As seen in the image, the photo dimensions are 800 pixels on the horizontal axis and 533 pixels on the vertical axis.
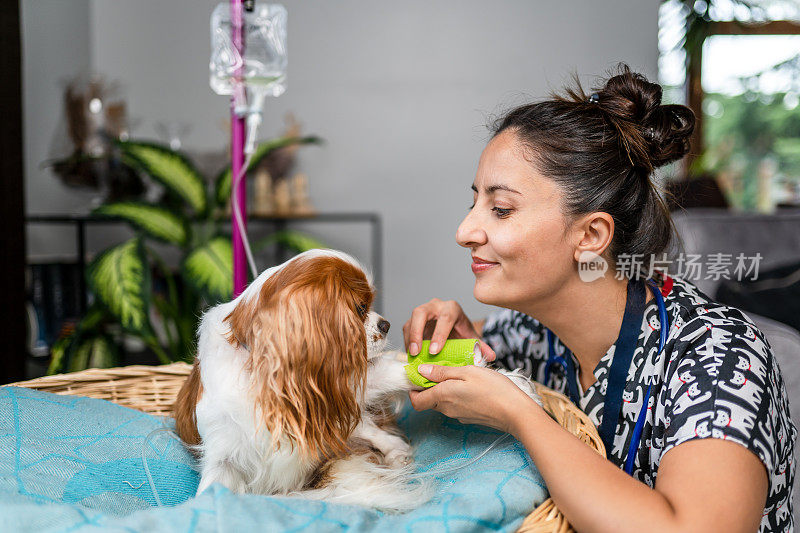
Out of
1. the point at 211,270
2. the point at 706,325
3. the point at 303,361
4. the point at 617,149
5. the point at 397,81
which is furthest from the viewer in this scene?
the point at 397,81

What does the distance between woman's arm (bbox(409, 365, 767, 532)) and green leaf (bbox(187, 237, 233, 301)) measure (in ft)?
5.85

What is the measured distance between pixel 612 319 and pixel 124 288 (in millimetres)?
2008

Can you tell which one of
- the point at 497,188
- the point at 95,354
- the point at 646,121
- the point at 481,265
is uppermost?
the point at 646,121

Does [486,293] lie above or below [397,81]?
below

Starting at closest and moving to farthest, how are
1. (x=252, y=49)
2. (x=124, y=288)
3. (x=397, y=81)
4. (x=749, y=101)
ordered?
(x=252, y=49)
(x=124, y=288)
(x=397, y=81)
(x=749, y=101)

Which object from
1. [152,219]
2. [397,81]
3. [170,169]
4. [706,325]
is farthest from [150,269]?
[706,325]

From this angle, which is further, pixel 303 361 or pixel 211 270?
pixel 211 270

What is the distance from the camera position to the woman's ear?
118 centimetres

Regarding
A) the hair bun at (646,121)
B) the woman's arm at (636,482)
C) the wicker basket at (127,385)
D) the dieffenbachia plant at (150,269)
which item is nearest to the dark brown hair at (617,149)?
the hair bun at (646,121)

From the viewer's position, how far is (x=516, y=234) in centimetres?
136

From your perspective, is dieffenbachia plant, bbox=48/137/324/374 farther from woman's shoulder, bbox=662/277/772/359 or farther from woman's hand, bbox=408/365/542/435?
woman's shoulder, bbox=662/277/772/359

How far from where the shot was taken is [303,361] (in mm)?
1186

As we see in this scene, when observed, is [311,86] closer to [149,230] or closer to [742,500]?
[149,230]

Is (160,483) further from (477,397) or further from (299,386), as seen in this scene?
(477,397)
